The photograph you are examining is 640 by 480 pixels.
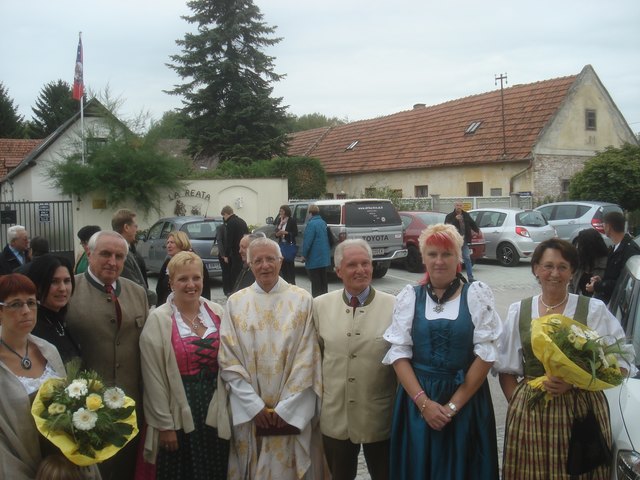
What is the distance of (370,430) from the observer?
11.6ft

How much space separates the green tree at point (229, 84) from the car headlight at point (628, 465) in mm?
26578

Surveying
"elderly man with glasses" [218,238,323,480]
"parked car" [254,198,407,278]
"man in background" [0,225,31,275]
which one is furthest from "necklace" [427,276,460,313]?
"parked car" [254,198,407,278]

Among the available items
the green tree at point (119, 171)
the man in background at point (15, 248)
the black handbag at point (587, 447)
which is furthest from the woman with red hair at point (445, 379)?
the green tree at point (119, 171)

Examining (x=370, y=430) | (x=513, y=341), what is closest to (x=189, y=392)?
(x=370, y=430)

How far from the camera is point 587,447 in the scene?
3025 millimetres

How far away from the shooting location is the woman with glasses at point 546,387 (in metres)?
3.10

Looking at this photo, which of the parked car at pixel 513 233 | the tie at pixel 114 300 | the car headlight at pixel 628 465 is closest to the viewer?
the car headlight at pixel 628 465

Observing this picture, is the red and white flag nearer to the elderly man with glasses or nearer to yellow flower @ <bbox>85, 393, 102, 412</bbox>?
the elderly man with glasses

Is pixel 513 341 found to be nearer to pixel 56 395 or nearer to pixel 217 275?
pixel 56 395

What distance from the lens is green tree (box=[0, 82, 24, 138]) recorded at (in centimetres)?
4516

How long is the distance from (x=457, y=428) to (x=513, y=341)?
615mm

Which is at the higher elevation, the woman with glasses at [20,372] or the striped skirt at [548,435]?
the woman with glasses at [20,372]

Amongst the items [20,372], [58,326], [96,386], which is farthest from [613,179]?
[20,372]

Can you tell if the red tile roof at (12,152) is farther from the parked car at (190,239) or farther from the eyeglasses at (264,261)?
the eyeglasses at (264,261)
